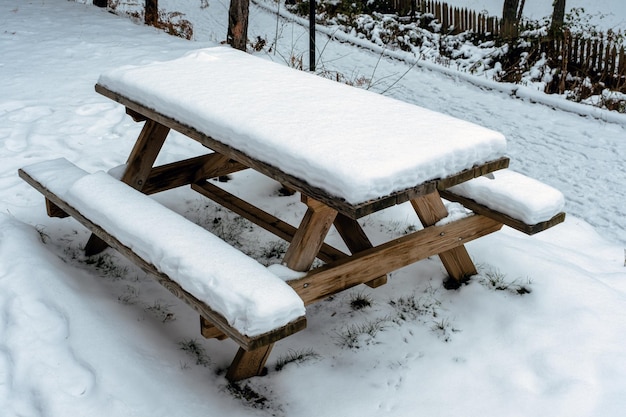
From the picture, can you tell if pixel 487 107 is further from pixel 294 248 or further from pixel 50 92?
pixel 294 248

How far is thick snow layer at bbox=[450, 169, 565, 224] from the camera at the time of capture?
3250mm

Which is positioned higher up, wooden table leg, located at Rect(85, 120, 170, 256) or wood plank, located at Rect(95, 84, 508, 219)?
wood plank, located at Rect(95, 84, 508, 219)

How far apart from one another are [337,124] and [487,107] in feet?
19.7

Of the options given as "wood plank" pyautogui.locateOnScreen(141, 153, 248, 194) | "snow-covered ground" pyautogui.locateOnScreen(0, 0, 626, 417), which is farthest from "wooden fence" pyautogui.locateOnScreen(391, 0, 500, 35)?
"wood plank" pyautogui.locateOnScreen(141, 153, 248, 194)

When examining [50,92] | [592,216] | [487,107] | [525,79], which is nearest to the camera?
[592,216]

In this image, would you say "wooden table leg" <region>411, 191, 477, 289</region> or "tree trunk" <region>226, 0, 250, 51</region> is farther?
"tree trunk" <region>226, 0, 250, 51</region>

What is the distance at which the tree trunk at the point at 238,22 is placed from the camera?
9102 millimetres

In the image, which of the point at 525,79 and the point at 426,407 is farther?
the point at 525,79

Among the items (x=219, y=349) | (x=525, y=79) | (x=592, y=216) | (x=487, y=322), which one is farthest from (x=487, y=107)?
(x=219, y=349)

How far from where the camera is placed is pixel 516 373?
3125mm

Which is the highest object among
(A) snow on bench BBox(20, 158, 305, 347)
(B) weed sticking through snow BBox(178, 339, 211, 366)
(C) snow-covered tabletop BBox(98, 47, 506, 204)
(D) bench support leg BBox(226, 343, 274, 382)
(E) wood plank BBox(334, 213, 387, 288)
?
(C) snow-covered tabletop BBox(98, 47, 506, 204)

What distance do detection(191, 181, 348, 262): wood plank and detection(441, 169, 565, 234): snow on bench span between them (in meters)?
0.70

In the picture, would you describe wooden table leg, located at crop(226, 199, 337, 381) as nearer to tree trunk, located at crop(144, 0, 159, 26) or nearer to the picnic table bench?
the picnic table bench

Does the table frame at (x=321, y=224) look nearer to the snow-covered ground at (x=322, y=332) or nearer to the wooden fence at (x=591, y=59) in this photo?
the snow-covered ground at (x=322, y=332)
